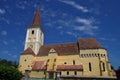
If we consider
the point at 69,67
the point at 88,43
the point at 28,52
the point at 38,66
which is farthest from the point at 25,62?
the point at 88,43

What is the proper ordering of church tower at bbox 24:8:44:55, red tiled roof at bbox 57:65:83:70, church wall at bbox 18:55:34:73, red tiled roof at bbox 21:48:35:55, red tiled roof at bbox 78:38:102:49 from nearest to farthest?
red tiled roof at bbox 57:65:83:70, red tiled roof at bbox 78:38:102:49, church wall at bbox 18:55:34:73, red tiled roof at bbox 21:48:35:55, church tower at bbox 24:8:44:55

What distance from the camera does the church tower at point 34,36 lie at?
48588 mm

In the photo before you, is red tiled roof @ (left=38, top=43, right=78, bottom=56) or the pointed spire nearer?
red tiled roof @ (left=38, top=43, right=78, bottom=56)

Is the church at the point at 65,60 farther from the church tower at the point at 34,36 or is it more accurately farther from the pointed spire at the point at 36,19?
the pointed spire at the point at 36,19

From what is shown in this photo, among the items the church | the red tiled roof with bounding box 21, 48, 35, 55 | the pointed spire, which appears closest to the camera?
the church

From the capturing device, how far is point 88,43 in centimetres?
4362

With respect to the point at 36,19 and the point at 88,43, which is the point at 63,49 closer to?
the point at 88,43

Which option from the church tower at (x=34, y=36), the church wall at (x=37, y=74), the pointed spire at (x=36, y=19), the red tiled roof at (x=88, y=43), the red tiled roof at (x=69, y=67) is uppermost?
the pointed spire at (x=36, y=19)

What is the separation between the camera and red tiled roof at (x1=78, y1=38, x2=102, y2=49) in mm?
41850

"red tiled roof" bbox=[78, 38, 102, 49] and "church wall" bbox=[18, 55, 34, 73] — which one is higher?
"red tiled roof" bbox=[78, 38, 102, 49]

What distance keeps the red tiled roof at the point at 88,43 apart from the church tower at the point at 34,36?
47.7ft

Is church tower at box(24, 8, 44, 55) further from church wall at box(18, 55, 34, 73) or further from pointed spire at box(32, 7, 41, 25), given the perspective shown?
church wall at box(18, 55, 34, 73)

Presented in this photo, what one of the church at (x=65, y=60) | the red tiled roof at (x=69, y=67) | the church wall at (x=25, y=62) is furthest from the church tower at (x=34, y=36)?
the red tiled roof at (x=69, y=67)

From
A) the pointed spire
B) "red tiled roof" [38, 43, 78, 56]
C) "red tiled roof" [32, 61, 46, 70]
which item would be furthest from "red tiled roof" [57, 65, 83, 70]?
the pointed spire
